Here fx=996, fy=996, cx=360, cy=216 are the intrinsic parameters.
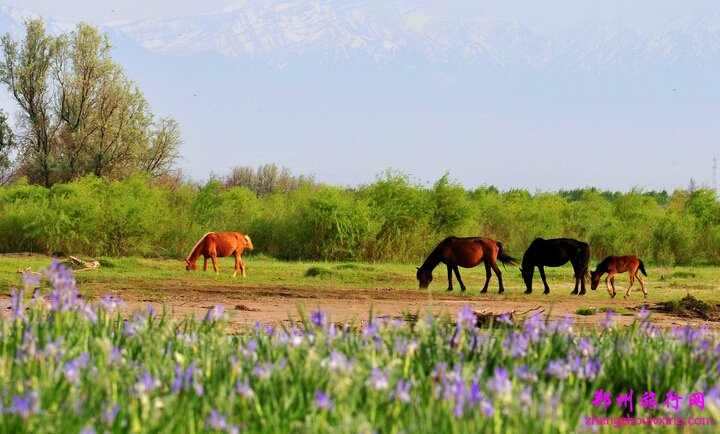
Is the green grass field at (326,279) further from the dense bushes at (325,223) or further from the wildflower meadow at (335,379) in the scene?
the wildflower meadow at (335,379)

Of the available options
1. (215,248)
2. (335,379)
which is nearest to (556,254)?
(215,248)

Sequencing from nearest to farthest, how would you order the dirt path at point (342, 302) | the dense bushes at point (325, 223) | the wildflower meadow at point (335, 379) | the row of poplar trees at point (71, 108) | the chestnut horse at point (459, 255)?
the wildflower meadow at point (335, 379) < the dirt path at point (342, 302) < the chestnut horse at point (459, 255) < the dense bushes at point (325, 223) < the row of poplar trees at point (71, 108)

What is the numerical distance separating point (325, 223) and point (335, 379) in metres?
27.9

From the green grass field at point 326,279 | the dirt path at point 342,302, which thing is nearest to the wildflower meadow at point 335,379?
the dirt path at point 342,302

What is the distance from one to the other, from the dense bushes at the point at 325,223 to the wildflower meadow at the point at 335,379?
24.8 meters

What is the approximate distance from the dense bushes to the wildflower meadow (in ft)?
81.3

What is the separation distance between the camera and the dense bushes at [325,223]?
31484 mm

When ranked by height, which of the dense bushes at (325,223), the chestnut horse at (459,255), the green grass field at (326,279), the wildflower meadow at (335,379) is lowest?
the wildflower meadow at (335,379)

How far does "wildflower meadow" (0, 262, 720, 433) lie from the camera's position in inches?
184

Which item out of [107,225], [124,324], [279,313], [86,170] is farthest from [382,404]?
[86,170]

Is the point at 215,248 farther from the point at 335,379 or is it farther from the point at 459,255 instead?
the point at 335,379

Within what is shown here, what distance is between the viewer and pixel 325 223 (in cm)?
3281

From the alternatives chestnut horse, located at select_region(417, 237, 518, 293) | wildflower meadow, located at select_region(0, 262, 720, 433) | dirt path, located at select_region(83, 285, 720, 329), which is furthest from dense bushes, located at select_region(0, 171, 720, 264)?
wildflower meadow, located at select_region(0, 262, 720, 433)

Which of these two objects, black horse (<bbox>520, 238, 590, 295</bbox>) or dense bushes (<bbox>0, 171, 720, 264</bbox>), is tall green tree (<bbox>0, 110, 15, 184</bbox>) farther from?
black horse (<bbox>520, 238, 590, 295</bbox>)
